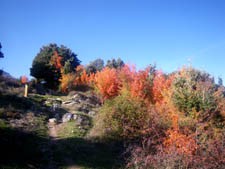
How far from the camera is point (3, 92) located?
24.0m

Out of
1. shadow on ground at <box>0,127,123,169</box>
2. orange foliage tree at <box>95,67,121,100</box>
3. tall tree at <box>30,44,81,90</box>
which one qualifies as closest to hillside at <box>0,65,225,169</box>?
shadow on ground at <box>0,127,123,169</box>

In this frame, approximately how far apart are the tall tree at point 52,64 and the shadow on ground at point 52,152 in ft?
92.0

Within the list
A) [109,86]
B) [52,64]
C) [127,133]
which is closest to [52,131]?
[127,133]

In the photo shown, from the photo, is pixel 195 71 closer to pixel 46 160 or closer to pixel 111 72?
pixel 46 160

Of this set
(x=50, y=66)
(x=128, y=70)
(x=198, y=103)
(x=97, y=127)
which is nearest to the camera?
(x=198, y=103)

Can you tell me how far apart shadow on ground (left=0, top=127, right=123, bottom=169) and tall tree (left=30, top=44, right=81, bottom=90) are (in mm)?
28051

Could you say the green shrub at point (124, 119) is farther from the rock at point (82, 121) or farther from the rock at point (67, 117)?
the rock at point (67, 117)

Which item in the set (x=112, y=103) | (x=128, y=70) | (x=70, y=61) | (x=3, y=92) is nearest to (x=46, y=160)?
(x=112, y=103)

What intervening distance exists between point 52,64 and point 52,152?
107 ft

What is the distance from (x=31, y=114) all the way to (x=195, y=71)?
44.2 ft

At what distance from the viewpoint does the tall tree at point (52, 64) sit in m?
43.8

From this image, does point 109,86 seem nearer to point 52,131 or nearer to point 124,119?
point 124,119

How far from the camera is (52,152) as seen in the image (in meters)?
14.4

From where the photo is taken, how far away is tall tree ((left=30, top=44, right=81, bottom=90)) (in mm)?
43750
